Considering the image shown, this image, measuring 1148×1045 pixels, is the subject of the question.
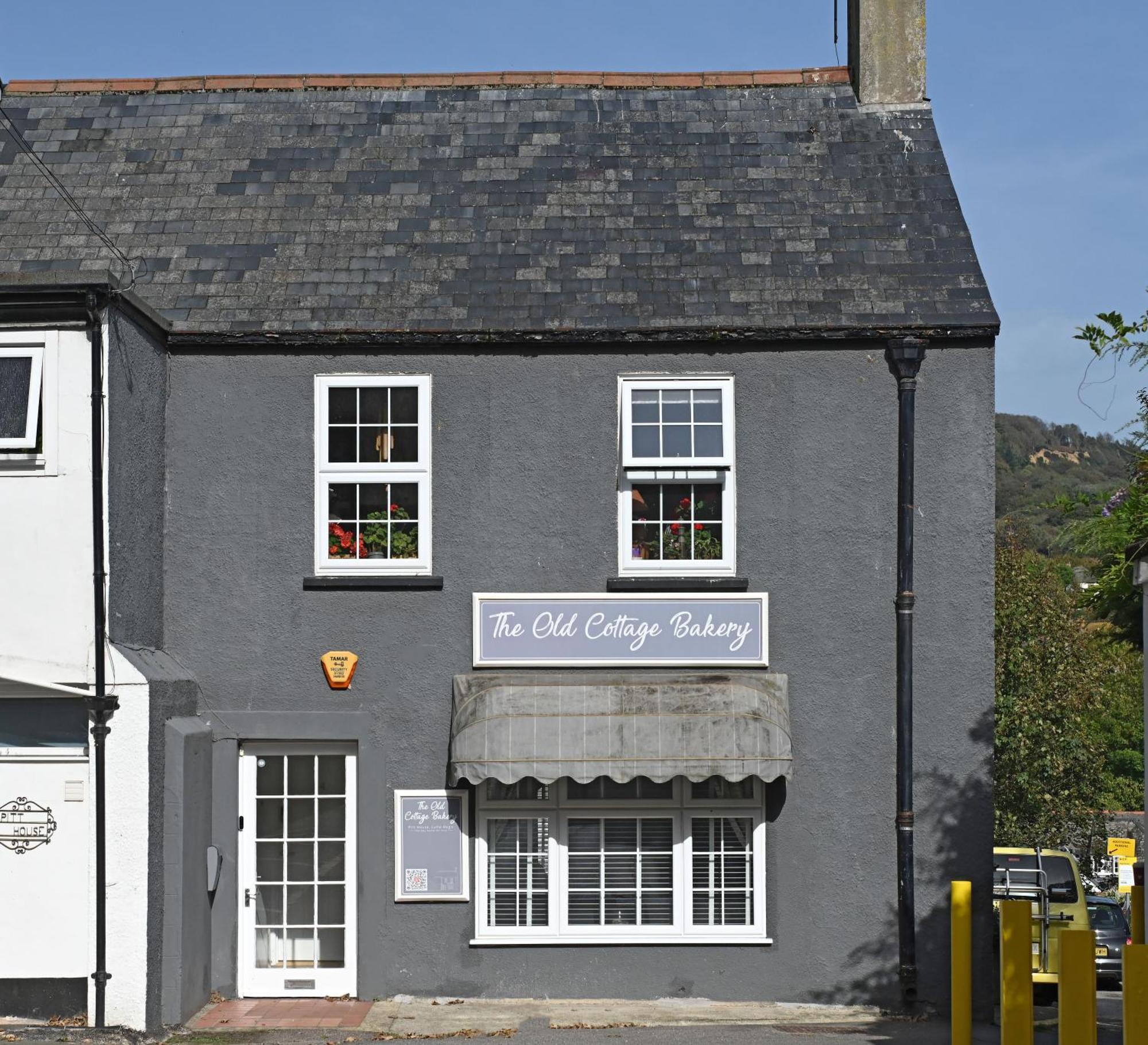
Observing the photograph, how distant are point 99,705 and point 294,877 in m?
2.51

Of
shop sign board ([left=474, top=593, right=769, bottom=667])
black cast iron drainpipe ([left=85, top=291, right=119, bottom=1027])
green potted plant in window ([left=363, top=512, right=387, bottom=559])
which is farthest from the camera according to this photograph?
green potted plant in window ([left=363, top=512, right=387, bottom=559])

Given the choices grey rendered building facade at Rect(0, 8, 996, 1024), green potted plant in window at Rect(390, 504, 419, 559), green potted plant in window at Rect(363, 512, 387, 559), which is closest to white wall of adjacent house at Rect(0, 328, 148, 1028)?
grey rendered building facade at Rect(0, 8, 996, 1024)

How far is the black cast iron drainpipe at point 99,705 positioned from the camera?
444 inches

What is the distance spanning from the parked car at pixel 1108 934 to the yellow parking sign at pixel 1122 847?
14.3 metres

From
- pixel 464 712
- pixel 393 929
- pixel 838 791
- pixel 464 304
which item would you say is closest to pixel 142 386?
pixel 464 304

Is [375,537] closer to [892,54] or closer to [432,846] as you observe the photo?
[432,846]

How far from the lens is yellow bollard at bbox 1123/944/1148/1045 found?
24.4 ft

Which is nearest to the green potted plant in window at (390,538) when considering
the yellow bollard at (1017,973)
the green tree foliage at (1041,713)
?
the yellow bollard at (1017,973)

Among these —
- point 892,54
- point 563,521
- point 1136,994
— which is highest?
point 892,54

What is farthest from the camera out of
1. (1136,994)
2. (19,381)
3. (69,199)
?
(69,199)

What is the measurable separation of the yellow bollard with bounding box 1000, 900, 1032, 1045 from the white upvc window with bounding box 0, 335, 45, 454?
780 cm

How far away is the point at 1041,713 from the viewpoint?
107 ft

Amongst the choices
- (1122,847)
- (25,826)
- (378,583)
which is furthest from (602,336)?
(1122,847)

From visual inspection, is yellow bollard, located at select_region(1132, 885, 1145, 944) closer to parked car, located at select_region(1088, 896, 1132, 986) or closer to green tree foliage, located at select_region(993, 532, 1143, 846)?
parked car, located at select_region(1088, 896, 1132, 986)
